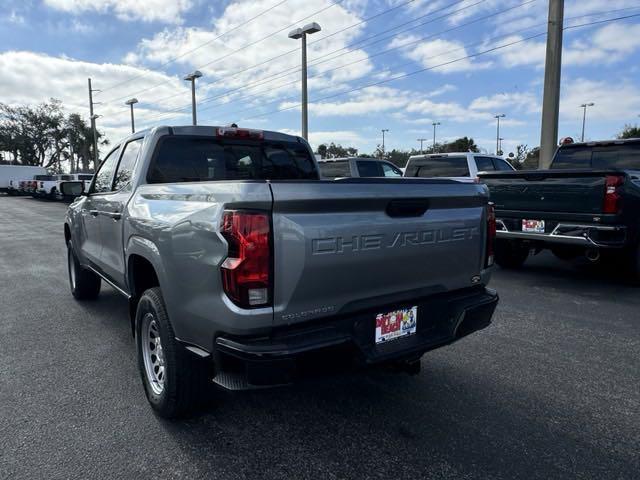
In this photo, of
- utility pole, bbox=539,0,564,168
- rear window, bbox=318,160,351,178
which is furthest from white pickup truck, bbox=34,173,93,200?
utility pole, bbox=539,0,564,168

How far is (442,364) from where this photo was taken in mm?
3867

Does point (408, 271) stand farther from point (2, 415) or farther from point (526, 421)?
point (2, 415)

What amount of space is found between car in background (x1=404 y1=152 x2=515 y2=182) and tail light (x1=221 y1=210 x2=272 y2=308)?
377 inches

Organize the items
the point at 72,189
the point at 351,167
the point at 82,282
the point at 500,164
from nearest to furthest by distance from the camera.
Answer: the point at 72,189, the point at 82,282, the point at 500,164, the point at 351,167

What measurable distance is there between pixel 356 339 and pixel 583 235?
15.8 ft

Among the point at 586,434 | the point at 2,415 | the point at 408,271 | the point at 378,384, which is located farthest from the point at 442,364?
the point at 2,415

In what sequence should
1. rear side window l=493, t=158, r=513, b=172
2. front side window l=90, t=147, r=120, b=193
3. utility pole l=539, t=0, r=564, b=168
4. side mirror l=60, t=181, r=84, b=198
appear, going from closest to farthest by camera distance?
1. front side window l=90, t=147, r=120, b=193
2. side mirror l=60, t=181, r=84, b=198
3. utility pole l=539, t=0, r=564, b=168
4. rear side window l=493, t=158, r=513, b=172

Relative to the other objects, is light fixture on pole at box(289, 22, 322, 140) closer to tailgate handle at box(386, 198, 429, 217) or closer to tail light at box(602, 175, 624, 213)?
tail light at box(602, 175, 624, 213)

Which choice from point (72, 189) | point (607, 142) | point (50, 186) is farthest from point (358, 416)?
point (50, 186)

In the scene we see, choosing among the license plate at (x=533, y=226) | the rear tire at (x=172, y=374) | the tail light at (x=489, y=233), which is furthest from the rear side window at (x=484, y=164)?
the rear tire at (x=172, y=374)

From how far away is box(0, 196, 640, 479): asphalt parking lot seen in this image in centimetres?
255

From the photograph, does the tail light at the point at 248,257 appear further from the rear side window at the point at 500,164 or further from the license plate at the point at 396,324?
the rear side window at the point at 500,164

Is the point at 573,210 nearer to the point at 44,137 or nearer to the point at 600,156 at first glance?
the point at 600,156

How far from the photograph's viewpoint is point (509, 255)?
775 cm
